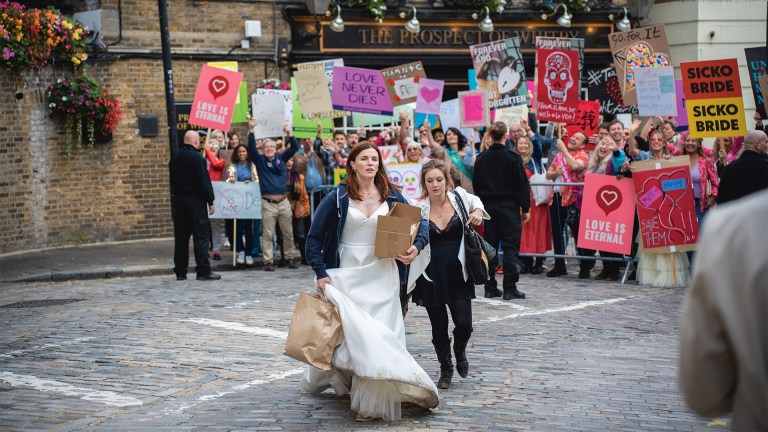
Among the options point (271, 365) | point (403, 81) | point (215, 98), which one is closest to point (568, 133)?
point (403, 81)

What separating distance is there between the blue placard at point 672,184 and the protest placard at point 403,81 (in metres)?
5.00

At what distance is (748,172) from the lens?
1027 cm

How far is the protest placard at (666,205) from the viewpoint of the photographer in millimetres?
13711

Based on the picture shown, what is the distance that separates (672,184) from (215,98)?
664cm

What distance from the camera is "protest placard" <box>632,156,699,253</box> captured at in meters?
13.7

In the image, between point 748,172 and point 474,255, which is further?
point 748,172

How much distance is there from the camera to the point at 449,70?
23875 mm

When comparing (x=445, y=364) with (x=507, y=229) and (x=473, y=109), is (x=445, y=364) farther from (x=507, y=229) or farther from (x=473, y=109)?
(x=473, y=109)

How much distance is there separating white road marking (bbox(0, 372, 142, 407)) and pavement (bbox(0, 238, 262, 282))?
23.0 ft

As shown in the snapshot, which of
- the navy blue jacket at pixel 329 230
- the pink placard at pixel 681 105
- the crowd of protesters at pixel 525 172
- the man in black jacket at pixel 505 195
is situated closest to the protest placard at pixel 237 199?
the crowd of protesters at pixel 525 172

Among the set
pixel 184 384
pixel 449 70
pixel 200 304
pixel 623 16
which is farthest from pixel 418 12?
pixel 184 384

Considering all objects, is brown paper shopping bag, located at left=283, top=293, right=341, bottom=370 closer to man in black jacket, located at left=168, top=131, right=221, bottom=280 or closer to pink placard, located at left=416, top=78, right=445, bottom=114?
man in black jacket, located at left=168, top=131, right=221, bottom=280

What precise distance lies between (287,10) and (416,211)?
15036 mm

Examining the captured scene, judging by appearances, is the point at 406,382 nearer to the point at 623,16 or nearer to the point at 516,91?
the point at 516,91
